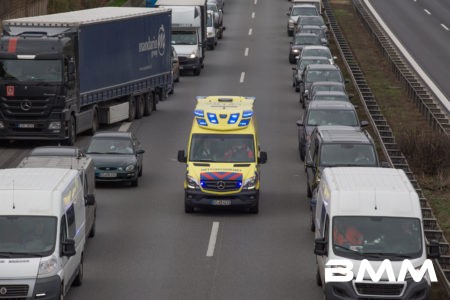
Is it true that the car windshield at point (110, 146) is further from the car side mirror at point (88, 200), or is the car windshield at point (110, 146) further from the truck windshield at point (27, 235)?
the truck windshield at point (27, 235)

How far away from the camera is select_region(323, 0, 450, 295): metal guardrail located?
89.9 ft

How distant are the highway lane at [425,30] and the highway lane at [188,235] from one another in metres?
13.8

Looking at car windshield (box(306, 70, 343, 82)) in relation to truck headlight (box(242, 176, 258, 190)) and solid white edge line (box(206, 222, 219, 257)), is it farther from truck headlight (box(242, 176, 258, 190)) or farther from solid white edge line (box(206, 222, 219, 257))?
solid white edge line (box(206, 222, 219, 257))

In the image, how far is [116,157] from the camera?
35.3 metres

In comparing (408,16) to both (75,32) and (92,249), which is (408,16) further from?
(92,249)

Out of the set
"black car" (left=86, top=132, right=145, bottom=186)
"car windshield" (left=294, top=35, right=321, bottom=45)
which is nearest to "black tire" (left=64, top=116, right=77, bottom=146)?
"black car" (left=86, top=132, right=145, bottom=186)

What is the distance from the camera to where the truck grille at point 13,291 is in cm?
2109

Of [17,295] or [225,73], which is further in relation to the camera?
[225,73]

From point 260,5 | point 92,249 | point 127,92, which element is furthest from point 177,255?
point 260,5

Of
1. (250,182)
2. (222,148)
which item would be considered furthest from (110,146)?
(250,182)

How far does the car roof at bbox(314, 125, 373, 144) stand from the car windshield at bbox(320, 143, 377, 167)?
0.16 meters

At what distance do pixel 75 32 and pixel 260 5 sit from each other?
172ft

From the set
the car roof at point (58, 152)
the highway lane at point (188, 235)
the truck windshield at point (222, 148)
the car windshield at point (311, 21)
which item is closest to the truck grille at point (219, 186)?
the highway lane at point (188, 235)

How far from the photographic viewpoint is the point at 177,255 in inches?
1071
